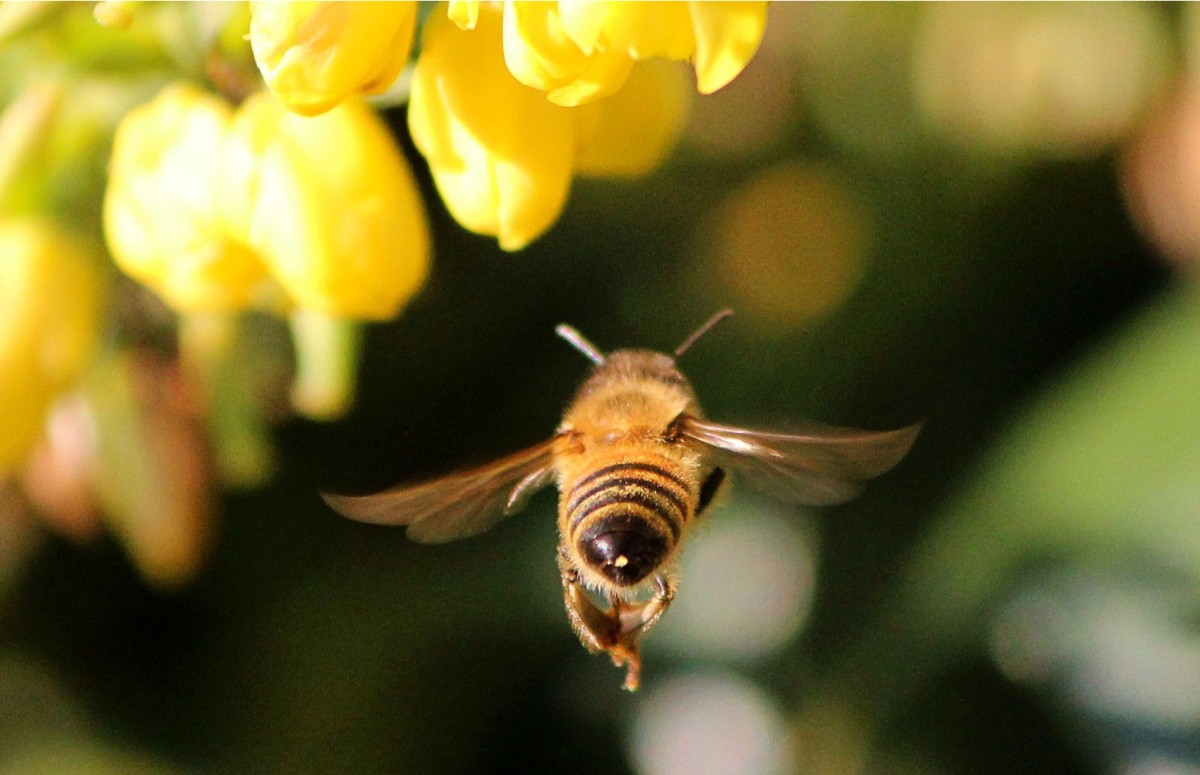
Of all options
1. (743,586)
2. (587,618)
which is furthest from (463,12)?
(743,586)

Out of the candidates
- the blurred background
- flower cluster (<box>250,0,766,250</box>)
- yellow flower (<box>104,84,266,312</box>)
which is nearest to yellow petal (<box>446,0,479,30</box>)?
flower cluster (<box>250,0,766,250</box>)

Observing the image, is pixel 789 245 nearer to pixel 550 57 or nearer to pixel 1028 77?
pixel 1028 77

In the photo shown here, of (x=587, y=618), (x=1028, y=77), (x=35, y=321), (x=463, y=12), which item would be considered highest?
(x=1028, y=77)

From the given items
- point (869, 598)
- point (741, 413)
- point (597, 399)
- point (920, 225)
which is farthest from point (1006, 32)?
point (597, 399)

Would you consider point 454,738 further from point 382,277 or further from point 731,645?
point 382,277

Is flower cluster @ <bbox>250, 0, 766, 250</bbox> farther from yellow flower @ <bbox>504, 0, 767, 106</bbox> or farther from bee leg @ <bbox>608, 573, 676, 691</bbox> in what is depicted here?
bee leg @ <bbox>608, 573, 676, 691</bbox>
